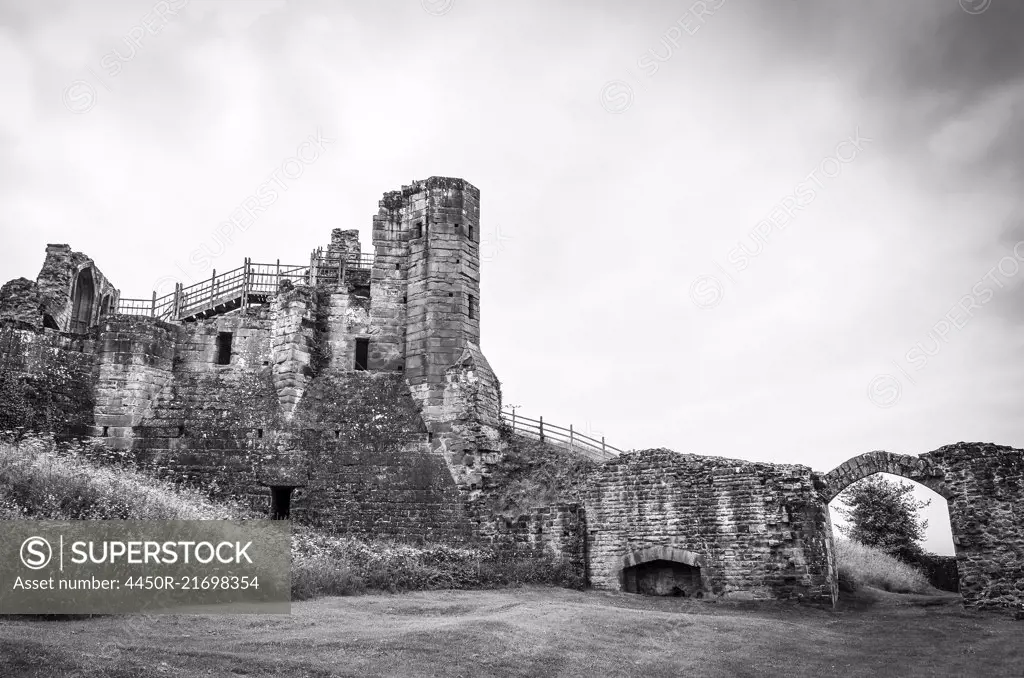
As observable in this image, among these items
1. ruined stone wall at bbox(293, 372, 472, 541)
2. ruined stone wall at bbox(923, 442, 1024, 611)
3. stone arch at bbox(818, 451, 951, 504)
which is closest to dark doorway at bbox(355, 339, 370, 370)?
ruined stone wall at bbox(293, 372, 472, 541)

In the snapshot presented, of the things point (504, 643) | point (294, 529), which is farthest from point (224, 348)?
point (504, 643)

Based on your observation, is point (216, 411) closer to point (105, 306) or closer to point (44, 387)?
point (44, 387)

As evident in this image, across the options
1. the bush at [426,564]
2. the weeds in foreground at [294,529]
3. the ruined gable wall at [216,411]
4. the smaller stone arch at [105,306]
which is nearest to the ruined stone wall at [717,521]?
the bush at [426,564]

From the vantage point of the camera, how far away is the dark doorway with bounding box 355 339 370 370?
2239cm

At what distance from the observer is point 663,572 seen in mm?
17859

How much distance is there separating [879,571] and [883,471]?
7.84 m

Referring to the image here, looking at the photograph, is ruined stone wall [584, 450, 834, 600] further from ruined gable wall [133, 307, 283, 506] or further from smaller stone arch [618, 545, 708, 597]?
ruined gable wall [133, 307, 283, 506]

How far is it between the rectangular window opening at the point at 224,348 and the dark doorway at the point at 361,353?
353 centimetres

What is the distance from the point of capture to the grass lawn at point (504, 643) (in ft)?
29.7

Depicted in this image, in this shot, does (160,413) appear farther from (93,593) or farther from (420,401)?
(93,593)

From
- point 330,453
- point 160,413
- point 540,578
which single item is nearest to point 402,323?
point 330,453

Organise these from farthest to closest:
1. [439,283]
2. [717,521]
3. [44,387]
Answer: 1. [439,283]
2. [44,387]
3. [717,521]

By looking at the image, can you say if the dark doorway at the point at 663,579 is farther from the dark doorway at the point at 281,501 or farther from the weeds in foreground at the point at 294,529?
the dark doorway at the point at 281,501

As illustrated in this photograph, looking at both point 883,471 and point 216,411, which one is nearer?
point 883,471
